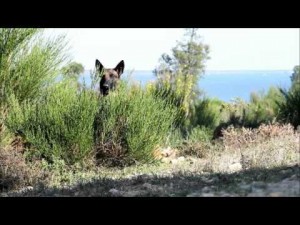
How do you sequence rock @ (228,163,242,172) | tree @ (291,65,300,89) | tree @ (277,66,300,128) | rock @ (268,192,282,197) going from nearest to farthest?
rock @ (268,192,282,197), rock @ (228,163,242,172), tree @ (277,66,300,128), tree @ (291,65,300,89)

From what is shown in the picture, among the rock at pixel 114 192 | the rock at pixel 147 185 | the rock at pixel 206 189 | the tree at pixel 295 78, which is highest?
the tree at pixel 295 78

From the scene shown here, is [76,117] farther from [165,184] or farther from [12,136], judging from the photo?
[165,184]

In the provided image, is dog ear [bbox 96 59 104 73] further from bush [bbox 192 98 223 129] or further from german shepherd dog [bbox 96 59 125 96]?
bush [bbox 192 98 223 129]

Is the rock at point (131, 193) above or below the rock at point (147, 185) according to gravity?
below

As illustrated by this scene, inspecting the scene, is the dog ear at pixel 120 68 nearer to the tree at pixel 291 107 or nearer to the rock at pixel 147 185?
the rock at pixel 147 185

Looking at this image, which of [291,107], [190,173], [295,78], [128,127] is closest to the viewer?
[190,173]

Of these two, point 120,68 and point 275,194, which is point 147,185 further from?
point 120,68

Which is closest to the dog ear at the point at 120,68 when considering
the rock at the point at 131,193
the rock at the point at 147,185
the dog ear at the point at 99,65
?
the dog ear at the point at 99,65

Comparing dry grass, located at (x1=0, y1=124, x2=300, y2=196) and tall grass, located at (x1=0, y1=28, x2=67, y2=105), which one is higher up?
tall grass, located at (x1=0, y1=28, x2=67, y2=105)

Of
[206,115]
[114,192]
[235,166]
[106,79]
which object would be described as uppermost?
[106,79]

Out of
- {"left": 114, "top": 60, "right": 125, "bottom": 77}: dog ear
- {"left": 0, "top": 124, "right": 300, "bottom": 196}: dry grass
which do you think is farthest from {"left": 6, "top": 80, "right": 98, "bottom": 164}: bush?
{"left": 114, "top": 60, "right": 125, "bottom": 77}: dog ear

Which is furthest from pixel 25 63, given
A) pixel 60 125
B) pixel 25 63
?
pixel 60 125

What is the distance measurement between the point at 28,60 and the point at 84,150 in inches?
81.5
